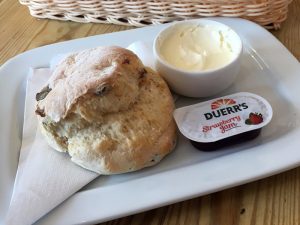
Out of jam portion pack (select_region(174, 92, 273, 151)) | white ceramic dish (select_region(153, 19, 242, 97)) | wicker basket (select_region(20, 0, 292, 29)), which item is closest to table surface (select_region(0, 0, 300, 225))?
jam portion pack (select_region(174, 92, 273, 151))

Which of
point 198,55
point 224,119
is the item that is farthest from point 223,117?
point 198,55

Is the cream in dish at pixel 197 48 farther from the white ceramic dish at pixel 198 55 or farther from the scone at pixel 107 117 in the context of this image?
the scone at pixel 107 117

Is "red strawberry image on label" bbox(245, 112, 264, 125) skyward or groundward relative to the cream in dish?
groundward

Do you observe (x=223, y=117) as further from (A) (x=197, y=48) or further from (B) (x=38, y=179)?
(B) (x=38, y=179)

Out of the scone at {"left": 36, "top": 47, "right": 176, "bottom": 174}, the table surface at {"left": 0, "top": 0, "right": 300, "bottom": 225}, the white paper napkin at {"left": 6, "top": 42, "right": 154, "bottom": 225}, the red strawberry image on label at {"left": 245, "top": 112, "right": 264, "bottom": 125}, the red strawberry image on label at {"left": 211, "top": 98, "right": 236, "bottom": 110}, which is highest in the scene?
the scone at {"left": 36, "top": 47, "right": 176, "bottom": 174}

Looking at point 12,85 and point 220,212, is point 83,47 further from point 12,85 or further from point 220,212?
point 220,212

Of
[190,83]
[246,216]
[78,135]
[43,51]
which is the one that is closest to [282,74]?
[190,83]

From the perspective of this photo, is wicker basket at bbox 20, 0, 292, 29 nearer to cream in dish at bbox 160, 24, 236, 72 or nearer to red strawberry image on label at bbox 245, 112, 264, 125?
cream in dish at bbox 160, 24, 236, 72
